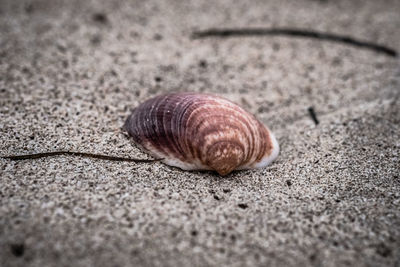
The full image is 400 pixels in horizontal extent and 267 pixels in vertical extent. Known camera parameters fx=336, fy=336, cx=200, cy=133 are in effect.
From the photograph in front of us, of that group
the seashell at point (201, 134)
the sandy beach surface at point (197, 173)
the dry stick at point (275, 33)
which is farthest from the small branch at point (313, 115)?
the dry stick at point (275, 33)

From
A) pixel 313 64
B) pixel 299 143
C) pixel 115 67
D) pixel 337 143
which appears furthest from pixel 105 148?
pixel 313 64

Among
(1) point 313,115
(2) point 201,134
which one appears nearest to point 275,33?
(1) point 313,115

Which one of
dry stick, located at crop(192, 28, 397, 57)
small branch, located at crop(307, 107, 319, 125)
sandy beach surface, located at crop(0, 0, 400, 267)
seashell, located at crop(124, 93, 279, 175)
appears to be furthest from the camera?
dry stick, located at crop(192, 28, 397, 57)

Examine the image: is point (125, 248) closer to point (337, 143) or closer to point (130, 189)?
point (130, 189)

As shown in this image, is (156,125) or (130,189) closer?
(130,189)

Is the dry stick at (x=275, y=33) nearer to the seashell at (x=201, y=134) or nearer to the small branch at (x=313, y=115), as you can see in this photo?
the small branch at (x=313, y=115)

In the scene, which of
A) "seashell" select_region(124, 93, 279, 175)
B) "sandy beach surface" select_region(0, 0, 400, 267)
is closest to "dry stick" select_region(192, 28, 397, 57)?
"sandy beach surface" select_region(0, 0, 400, 267)

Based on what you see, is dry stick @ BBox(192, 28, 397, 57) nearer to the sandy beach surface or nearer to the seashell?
the sandy beach surface
